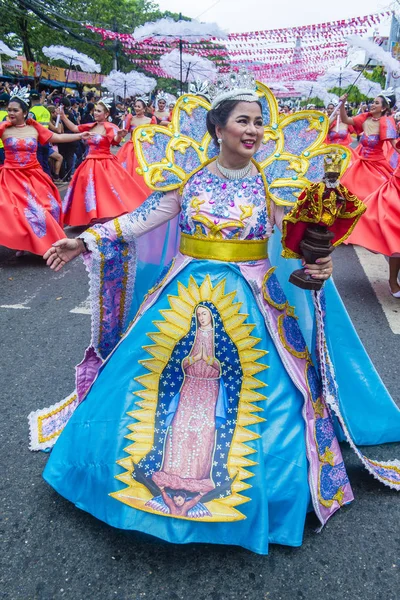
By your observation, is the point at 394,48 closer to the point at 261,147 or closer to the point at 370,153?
the point at 370,153

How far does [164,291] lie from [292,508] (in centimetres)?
104

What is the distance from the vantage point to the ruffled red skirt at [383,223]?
5036 mm

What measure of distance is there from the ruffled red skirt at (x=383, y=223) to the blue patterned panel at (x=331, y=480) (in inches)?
125

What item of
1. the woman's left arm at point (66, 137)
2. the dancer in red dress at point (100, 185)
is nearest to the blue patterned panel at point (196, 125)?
the woman's left arm at point (66, 137)

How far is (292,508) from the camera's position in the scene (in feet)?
6.71

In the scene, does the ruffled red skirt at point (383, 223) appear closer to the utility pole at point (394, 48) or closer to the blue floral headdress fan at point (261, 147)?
the blue floral headdress fan at point (261, 147)

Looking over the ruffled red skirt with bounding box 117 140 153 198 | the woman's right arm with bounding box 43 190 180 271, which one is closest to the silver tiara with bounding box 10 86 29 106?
the ruffled red skirt with bounding box 117 140 153 198

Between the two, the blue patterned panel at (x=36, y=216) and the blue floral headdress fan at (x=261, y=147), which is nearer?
the blue floral headdress fan at (x=261, y=147)

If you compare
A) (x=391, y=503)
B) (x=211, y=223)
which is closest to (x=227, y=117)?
(x=211, y=223)

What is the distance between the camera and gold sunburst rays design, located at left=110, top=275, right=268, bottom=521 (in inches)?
79.2

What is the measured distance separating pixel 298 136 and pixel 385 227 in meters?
2.96

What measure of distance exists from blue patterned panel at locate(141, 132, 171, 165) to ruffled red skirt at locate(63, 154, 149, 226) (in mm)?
4753

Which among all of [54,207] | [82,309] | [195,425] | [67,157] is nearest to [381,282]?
[82,309]

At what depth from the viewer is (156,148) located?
2.51 m
